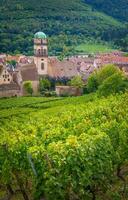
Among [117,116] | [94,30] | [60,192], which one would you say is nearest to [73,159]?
[60,192]

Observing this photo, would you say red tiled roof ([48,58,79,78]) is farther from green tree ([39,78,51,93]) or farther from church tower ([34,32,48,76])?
green tree ([39,78,51,93])


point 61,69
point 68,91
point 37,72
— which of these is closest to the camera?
point 68,91

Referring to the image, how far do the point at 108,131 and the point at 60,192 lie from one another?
36.1 feet

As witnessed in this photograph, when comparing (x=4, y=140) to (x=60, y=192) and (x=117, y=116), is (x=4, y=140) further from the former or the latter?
(x=117, y=116)

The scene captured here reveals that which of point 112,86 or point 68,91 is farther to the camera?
point 68,91

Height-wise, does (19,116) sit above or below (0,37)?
below

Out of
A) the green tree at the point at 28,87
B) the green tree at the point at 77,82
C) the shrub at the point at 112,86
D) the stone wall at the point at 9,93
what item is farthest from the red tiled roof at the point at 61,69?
the shrub at the point at 112,86

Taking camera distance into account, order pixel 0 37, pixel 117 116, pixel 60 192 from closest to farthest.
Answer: pixel 60 192 → pixel 117 116 → pixel 0 37

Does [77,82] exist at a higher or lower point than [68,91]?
higher

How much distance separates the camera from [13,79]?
107500 mm

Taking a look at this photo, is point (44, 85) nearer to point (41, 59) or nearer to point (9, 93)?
point (9, 93)

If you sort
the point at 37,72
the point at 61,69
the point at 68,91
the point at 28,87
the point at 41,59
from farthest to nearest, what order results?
the point at 61,69 → the point at 41,59 → the point at 37,72 → the point at 28,87 → the point at 68,91

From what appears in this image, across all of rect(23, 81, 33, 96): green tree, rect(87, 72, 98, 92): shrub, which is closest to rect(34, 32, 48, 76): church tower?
rect(23, 81, 33, 96): green tree

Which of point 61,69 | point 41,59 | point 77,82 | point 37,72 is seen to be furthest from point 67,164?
point 61,69
